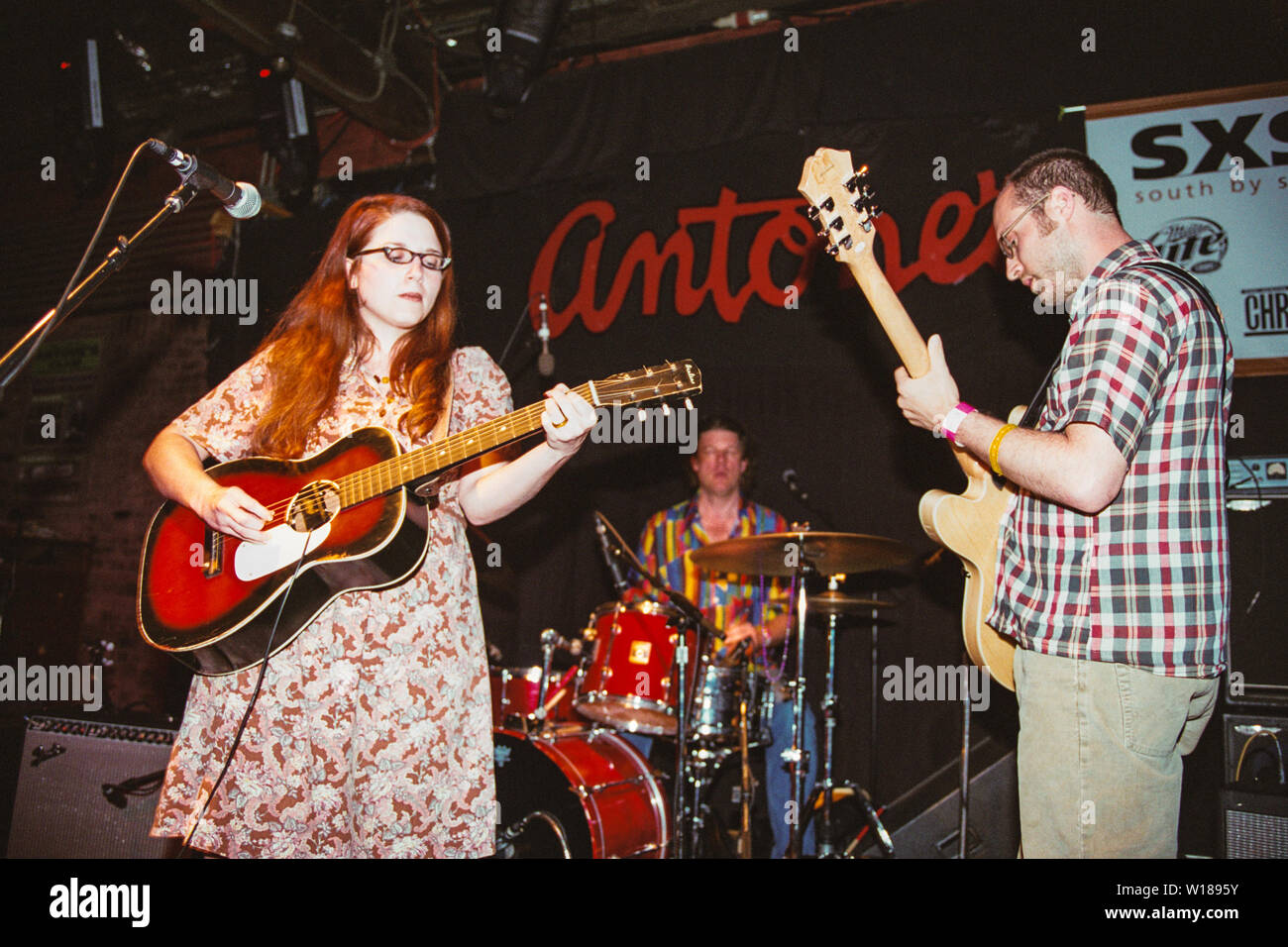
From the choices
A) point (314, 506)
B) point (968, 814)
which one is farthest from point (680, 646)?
point (314, 506)

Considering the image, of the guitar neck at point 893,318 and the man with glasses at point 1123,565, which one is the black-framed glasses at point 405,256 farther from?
the man with glasses at point 1123,565

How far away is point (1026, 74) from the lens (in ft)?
14.8

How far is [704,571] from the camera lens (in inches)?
196

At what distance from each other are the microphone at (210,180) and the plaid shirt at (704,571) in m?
2.82

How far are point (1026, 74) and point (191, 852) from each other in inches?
194

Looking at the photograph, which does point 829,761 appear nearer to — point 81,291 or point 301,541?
point 301,541

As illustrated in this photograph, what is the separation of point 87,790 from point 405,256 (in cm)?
295

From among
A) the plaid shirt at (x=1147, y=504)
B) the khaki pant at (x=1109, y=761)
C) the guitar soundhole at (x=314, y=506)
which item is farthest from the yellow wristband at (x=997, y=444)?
the guitar soundhole at (x=314, y=506)

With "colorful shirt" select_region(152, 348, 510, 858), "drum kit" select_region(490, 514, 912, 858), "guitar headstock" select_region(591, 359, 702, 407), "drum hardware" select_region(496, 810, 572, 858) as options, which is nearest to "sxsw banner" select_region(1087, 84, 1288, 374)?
"drum kit" select_region(490, 514, 912, 858)

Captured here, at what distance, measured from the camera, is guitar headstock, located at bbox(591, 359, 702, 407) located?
2.14 meters

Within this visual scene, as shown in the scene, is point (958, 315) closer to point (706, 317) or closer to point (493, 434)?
point (706, 317)

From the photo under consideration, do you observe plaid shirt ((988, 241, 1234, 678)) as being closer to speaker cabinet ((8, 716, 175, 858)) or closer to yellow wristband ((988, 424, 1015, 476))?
yellow wristband ((988, 424, 1015, 476))
